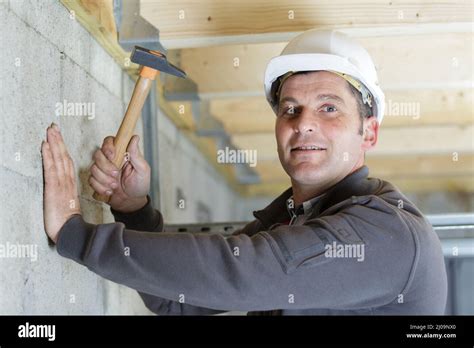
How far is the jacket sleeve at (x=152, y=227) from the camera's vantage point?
6.23 feet

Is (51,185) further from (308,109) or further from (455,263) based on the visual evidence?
(455,263)

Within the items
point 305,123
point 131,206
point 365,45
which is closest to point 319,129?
point 305,123

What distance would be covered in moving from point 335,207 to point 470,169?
4.11 m

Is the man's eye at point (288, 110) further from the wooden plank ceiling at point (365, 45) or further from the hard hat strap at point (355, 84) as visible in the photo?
the wooden plank ceiling at point (365, 45)

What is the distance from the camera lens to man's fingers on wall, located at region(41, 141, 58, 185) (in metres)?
1.45

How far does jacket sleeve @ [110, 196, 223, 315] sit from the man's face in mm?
434

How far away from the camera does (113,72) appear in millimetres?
2129

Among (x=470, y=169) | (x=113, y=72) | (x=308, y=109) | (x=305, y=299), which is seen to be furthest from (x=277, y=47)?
(x=470, y=169)

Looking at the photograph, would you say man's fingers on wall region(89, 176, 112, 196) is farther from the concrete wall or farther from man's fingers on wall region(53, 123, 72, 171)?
man's fingers on wall region(53, 123, 72, 171)

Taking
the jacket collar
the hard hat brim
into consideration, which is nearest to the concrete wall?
the hard hat brim

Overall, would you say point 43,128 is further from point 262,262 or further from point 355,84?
point 355,84

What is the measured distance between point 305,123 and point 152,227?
0.56m

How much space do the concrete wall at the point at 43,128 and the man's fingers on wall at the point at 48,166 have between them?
0.05 feet

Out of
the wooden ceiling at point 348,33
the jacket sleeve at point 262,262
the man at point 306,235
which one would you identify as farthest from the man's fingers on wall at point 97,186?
the wooden ceiling at point 348,33
